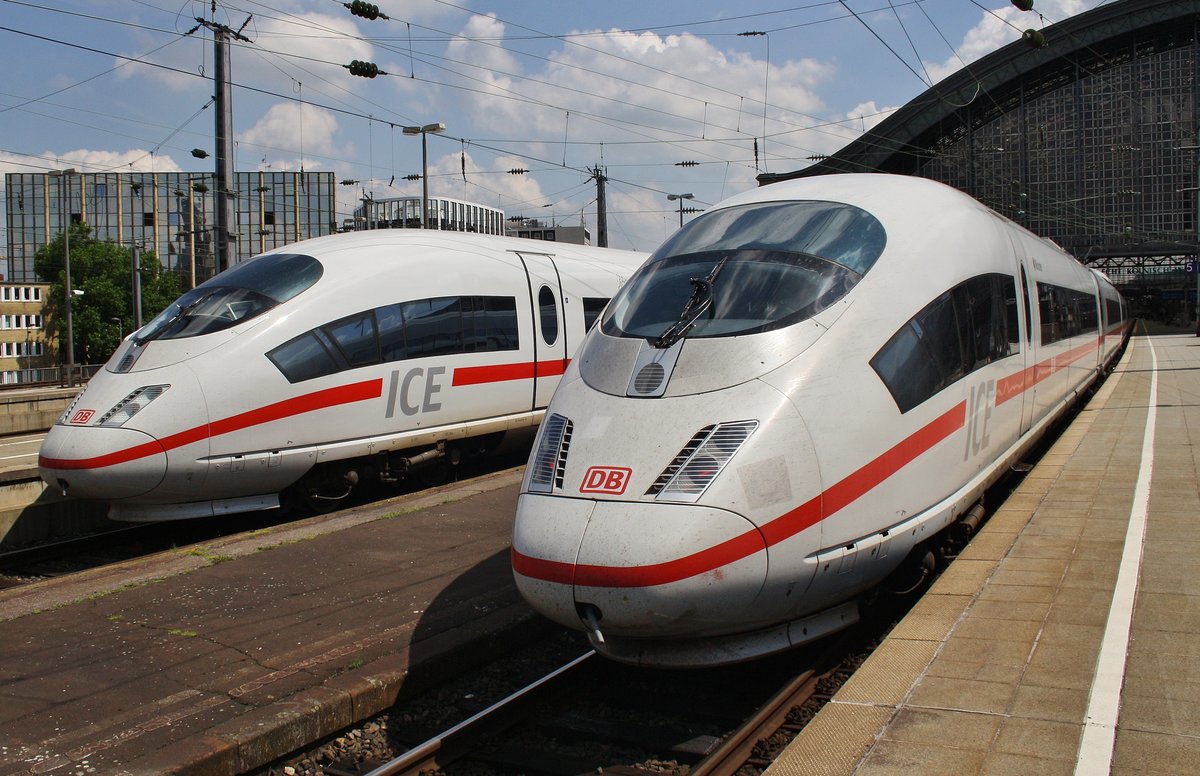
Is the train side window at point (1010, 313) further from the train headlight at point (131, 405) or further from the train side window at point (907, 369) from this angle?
the train headlight at point (131, 405)

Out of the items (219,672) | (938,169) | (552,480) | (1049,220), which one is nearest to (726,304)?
(552,480)

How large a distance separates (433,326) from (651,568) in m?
7.35

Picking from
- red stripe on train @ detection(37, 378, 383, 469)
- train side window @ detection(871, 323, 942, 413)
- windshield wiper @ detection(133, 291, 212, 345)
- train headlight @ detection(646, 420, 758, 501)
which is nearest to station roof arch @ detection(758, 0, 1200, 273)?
red stripe on train @ detection(37, 378, 383, 469)

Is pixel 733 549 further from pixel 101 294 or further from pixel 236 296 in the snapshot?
pixel 101 294

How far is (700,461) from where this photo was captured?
4.99 metres

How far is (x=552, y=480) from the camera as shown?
210 inches

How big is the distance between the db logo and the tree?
70488 millimetres

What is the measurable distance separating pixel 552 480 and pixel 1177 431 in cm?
1192

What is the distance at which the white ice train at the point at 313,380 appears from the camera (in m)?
9.27

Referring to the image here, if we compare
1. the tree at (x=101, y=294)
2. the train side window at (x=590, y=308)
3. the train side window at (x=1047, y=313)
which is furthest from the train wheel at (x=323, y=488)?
the tree at (x=101, y=294)

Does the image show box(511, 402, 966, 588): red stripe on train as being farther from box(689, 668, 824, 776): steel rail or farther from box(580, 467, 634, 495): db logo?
box(689, 668, 824, 776): steel rail

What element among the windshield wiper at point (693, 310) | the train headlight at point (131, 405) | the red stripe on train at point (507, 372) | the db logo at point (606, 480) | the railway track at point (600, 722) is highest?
the windshield wiper at point (693, 310)

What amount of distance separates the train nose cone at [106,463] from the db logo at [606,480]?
5.63 m

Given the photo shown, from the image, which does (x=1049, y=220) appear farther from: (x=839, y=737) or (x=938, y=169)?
(x=839, y=737)
